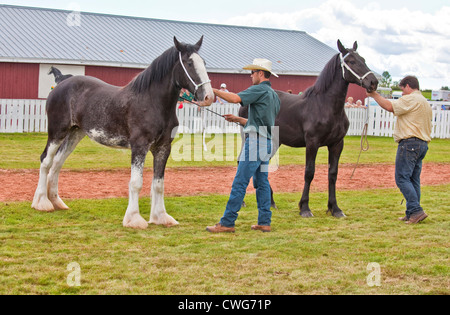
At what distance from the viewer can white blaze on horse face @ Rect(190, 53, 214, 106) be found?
7.20m

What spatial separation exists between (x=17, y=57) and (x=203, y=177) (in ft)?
52.1

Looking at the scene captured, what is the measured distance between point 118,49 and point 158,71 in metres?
22.4

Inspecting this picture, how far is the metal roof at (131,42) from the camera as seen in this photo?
2728 centimetres

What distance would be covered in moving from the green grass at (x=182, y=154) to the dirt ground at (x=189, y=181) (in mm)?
1047

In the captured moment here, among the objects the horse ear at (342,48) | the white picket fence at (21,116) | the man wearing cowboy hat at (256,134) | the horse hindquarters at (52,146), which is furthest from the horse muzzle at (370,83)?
the white picket fence at (21,116)

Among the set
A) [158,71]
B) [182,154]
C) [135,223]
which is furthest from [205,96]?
[182,154]

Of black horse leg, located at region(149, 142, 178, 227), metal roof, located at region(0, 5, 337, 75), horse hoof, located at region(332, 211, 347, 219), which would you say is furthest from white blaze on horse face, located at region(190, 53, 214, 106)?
metal roof, located at region(0, 5, 337, 75)

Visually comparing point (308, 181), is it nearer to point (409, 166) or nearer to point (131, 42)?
point (409, 166)

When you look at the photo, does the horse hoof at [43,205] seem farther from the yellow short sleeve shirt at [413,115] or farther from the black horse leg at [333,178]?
the yellow short sleeve shirt at [413,115]

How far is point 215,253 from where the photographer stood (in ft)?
21.4

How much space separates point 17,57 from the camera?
25609 mm

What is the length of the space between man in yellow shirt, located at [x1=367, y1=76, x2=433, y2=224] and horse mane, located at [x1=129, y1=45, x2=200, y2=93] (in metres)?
3.10

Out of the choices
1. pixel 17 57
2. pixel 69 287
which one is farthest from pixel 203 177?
pixel 17 57

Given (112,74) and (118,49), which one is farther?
(118,49)
